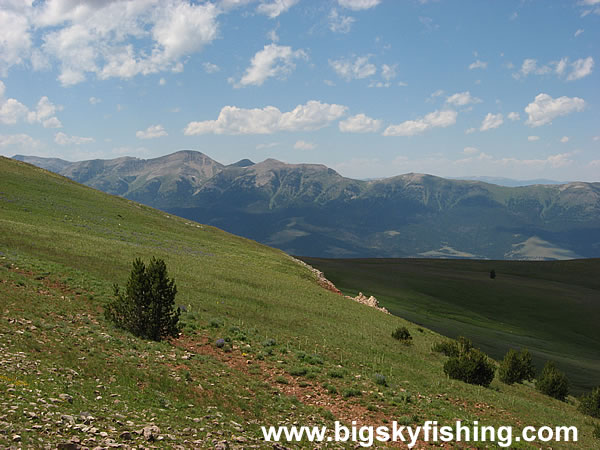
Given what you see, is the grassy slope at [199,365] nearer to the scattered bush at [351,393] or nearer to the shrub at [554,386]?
the scattered bush at [351,393]

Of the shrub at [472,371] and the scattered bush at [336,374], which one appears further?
the shrub at [472,371]

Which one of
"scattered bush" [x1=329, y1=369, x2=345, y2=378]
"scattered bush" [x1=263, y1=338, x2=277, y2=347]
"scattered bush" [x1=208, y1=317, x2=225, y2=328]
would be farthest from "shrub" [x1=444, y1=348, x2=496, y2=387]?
"scattered bush" [x1=208, y1=317, x2=225, y2=328]

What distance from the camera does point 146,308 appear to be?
19.6 metres

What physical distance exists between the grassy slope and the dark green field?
16.6 m

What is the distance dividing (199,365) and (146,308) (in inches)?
177

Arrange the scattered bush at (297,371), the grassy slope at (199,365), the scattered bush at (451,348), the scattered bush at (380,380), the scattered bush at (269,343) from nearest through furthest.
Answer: the grassy slope at (199,365) < the scattered bush at (297,371) < the scattered bush at (380,380) < the scattered bush at (269,343) < the scattered bush at (451,348)

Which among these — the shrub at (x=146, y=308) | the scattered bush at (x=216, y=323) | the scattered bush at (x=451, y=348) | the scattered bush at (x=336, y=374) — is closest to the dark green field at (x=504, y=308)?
the scattered bush at (x=451, y=348)

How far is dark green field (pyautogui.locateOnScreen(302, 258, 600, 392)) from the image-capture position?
157ft

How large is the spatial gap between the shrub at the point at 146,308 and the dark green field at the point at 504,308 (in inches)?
1332

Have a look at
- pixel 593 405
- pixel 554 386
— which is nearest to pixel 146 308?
pixel 593 405

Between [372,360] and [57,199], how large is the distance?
6191 centimetres

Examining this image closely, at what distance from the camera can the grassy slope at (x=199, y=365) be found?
1131 centimetres

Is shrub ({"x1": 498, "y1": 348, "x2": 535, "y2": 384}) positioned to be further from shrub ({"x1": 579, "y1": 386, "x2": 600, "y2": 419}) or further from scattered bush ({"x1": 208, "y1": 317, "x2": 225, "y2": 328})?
scattered bush ({"x1": 208, "y1": 317, "x2": 225, "y2": 328})

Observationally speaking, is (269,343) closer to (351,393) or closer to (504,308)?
(351,393)
